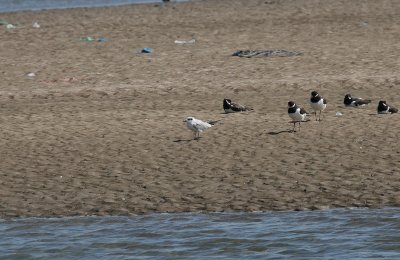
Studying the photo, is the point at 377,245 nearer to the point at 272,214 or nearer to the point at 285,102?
the point at 272,214

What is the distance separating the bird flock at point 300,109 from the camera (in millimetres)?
18344

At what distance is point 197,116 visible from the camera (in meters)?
20.4

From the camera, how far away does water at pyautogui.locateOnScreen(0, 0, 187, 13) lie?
152 feet

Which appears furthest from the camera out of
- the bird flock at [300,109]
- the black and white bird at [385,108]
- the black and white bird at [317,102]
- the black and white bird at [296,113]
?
the black and white bird at [385,108]

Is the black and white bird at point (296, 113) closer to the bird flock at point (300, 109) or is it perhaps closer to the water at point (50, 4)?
the bird flock at point (300, 109)

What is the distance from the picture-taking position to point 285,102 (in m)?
21.3

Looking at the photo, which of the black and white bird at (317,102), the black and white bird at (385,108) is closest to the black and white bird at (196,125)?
the black and white bird at (317,102)

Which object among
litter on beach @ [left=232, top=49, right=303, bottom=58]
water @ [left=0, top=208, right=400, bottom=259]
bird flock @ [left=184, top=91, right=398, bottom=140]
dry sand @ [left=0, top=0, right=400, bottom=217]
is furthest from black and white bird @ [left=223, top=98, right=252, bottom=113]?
litter on beach @ [left=232, top=49, right=303, bottom=58]

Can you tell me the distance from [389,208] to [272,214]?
173cm

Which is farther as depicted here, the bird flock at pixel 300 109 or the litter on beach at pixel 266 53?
the litter on beach at pixel 266 53

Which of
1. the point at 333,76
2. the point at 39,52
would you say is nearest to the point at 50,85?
the point at 39,52

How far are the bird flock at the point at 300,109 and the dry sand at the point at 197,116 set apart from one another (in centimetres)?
17

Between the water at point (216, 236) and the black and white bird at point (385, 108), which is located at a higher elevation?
the black and white bird at point (385, 108)

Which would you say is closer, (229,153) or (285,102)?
(229,153)
